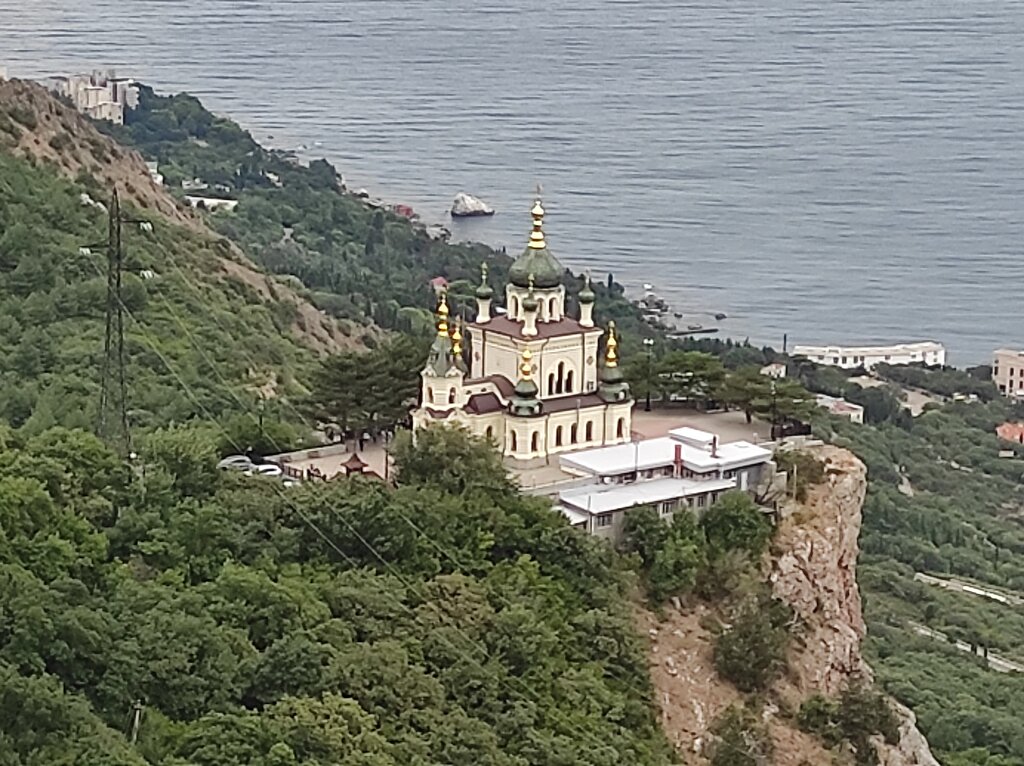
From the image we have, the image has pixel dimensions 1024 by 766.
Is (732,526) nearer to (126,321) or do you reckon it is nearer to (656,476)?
(656,476)

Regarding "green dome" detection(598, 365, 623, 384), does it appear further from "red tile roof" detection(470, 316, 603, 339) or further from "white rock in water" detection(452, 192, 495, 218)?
"white rock in water" detection(452, 192, 495, 218)

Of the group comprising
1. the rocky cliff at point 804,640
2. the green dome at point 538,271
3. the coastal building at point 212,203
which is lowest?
the rocky cliff at point 804,640

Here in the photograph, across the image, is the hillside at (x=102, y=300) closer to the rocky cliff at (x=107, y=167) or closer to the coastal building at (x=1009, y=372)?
the rocky cliff at (x=107, y=167)

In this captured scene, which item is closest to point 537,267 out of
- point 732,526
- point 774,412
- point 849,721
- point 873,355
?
point 774,412

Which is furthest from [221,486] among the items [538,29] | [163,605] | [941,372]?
[538,29]

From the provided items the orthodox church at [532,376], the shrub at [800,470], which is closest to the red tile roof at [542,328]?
the orthodox church at [532,376]

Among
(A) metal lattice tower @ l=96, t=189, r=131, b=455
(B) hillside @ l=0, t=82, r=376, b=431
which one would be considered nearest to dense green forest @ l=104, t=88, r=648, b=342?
(B) hillside @ l=0, t=82, r=376, b=431
